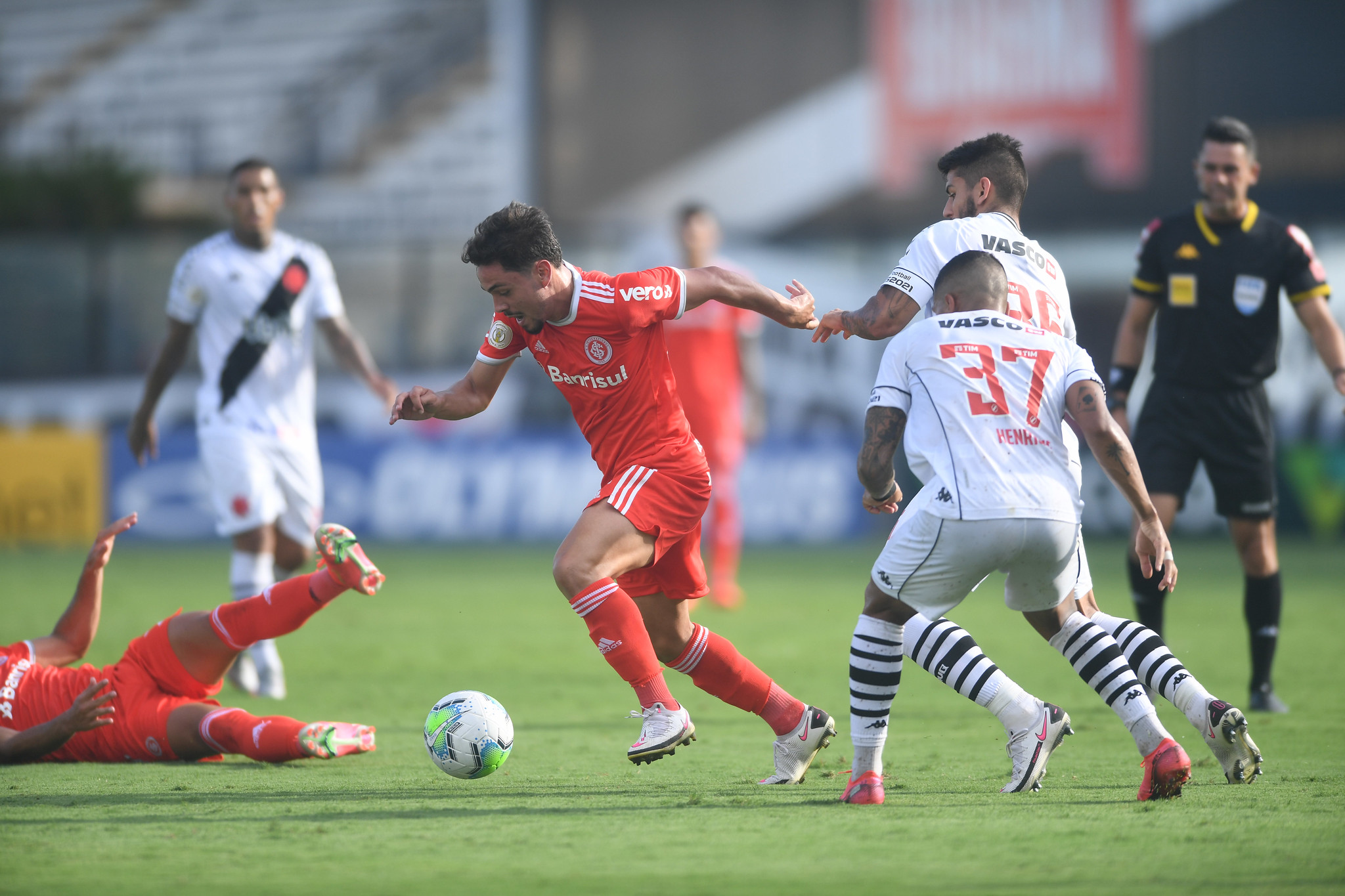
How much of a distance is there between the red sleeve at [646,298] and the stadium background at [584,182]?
10372mm

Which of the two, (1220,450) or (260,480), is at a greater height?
(1220,450)

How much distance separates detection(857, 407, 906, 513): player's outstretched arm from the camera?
4.18 m

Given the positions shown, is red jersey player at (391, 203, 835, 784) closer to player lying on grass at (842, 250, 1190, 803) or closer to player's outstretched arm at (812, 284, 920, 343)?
player's outstretched arm at (812, 284, 920, 343)

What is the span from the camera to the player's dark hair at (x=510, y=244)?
4578mm

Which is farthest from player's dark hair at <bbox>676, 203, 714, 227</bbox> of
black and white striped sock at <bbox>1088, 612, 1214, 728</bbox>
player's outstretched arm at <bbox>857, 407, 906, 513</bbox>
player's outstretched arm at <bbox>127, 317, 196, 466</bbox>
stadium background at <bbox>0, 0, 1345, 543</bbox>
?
stadium background at <bbox>0, 0, 1345, 543</bbox>

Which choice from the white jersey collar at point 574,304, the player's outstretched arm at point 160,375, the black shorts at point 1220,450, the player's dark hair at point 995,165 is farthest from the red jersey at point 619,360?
the player's outstretched arm at point 160,375

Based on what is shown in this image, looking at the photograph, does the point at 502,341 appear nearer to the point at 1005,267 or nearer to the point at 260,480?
the point at 1005,267

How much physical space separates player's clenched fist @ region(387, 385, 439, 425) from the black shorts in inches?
125

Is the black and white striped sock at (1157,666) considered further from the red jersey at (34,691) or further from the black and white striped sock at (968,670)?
the red jersey at (34,691)

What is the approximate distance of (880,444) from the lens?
418 cm

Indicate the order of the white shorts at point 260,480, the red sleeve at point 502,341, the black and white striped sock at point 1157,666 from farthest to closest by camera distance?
the white shorts at point 260,480
the red sleeve at point 502,341
the black and white striped sock at point 1157,666

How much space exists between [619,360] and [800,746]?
4.67 ft

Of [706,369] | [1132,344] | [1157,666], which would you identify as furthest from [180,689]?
[706,369]

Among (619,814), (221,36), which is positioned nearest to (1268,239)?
(619,814)
